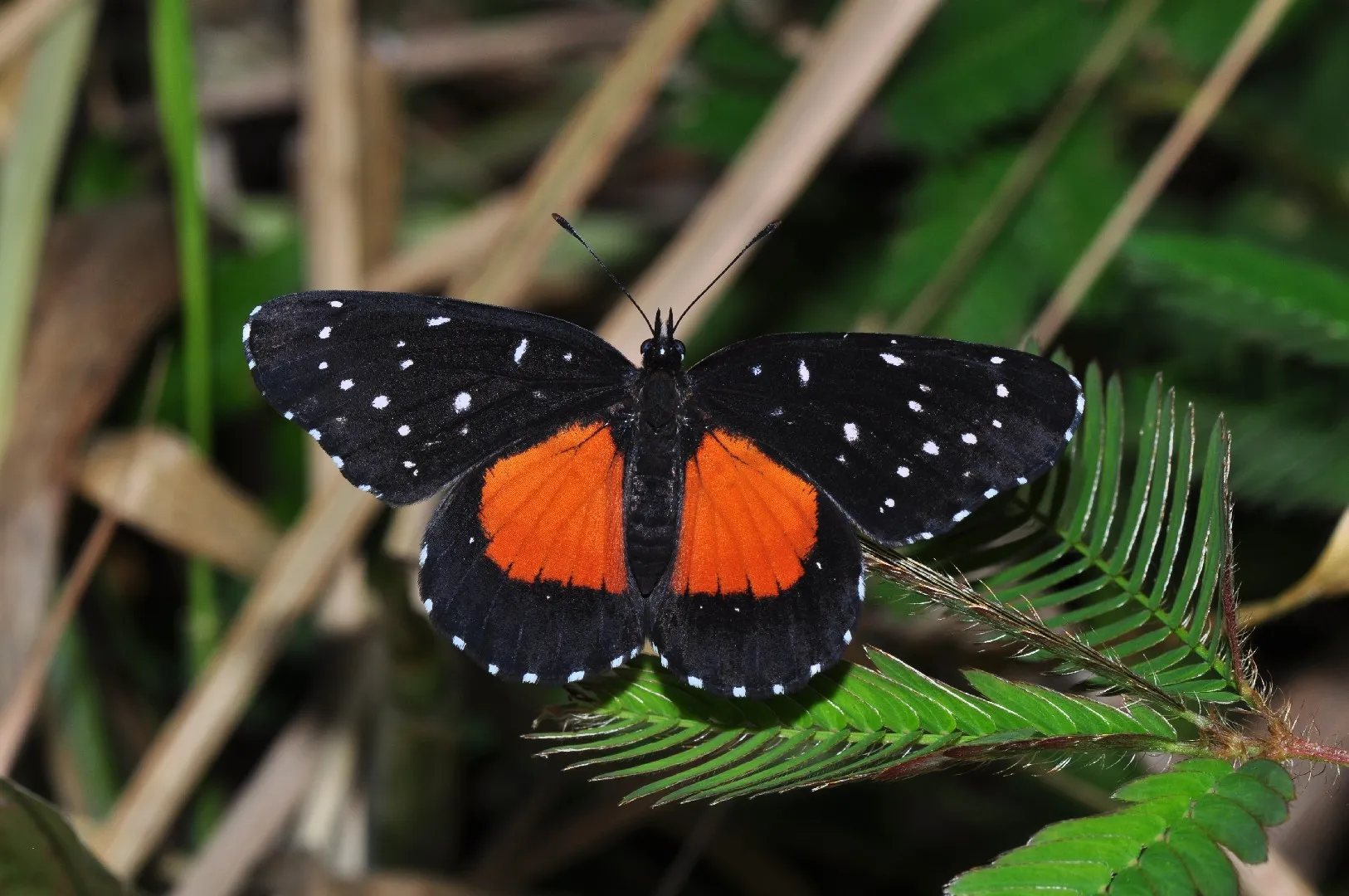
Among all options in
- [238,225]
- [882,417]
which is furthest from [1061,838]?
[238,225]

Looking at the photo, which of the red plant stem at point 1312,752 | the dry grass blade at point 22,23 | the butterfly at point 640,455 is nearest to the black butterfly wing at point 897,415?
the butterfly at point 640,455

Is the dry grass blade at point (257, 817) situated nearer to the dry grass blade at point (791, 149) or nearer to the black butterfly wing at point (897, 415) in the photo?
the dry grass blade at point (791, 149)

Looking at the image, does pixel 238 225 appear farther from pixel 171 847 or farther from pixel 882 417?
pixel 882 417

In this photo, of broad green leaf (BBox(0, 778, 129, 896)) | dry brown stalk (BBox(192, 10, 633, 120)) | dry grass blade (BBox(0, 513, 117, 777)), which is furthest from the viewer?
dry brown stalk (BBox(192, 10, 633, 120))

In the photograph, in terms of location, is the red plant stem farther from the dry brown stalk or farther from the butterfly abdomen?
the dry brown stalk

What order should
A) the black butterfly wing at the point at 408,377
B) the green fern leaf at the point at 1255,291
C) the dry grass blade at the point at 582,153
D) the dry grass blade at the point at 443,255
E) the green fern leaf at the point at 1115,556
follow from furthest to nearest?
the dry grass blade at the point at 443,255 → the dry grass blade at the point at 582,153 → the green fern leaf at the point at 1255,291 → the black butterfly wing at the point at 408,377 → the green fern leaf at the point at 1115,556

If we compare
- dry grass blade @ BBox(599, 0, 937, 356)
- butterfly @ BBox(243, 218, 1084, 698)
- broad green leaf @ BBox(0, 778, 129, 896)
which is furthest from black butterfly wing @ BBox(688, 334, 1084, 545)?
broad green leaf @ BBox(0, 778, 129, 896)
